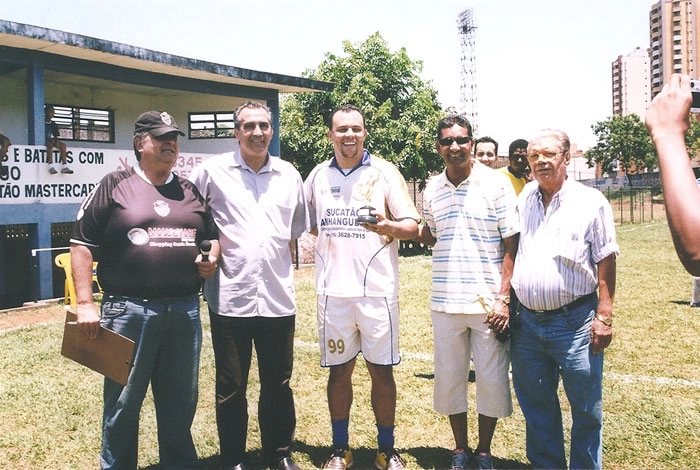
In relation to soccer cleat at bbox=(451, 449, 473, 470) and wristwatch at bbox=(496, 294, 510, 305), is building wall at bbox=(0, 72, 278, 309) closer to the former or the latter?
soccer cleat at bbox=(451, 449, 473, 470)

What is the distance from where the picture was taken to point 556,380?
136 inches

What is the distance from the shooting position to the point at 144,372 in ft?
11.4

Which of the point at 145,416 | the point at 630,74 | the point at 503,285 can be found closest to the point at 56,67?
the point at 145,416

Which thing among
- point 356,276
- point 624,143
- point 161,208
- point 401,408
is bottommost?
point 401,408

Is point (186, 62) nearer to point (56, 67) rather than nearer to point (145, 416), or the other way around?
point (56, 67)

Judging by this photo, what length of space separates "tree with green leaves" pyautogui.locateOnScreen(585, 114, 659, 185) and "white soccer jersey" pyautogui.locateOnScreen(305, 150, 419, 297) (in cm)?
5467

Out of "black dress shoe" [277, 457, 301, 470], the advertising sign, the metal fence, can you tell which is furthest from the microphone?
the metal fence

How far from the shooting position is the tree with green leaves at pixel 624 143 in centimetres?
5294

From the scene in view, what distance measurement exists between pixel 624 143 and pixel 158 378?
188 ft

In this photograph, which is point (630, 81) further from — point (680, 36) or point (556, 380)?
point (556, 380)

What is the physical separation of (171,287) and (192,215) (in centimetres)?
45

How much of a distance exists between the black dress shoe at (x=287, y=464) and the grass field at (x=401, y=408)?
0.16m

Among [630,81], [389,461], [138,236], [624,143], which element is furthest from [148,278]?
[630,81]

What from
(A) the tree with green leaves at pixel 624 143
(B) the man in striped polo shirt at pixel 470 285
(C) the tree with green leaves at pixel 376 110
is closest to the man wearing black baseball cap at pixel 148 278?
(B) the man in striped polo shirt at pixel 470 285
